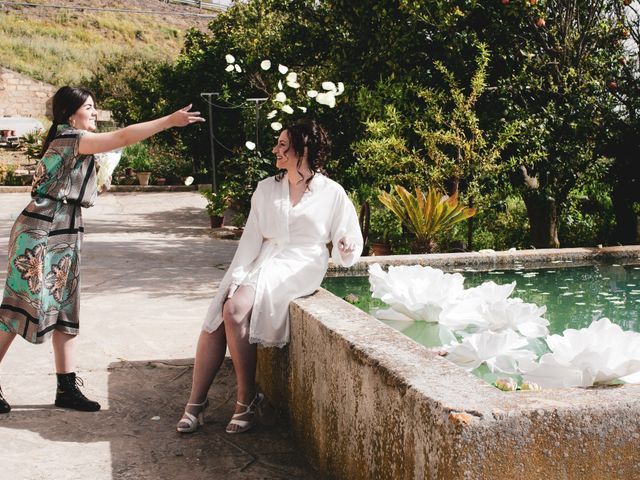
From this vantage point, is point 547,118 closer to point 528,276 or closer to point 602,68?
point 602,68

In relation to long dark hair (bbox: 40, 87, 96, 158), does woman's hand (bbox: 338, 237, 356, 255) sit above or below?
below

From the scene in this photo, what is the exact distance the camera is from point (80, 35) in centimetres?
4303

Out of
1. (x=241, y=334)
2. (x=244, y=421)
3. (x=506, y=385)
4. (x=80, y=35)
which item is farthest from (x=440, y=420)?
(x=80, y=35)

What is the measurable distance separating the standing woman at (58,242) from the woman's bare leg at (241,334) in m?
0.76

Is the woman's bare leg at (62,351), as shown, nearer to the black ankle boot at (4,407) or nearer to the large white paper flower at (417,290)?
the black ankle boot at (4,407)

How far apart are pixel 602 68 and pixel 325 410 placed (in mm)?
5959

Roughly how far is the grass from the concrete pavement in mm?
26975

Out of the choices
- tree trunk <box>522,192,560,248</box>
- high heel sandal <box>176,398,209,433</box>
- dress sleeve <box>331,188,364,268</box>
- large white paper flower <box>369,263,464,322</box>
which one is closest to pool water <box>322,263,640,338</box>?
large white paper flower <box>369,263,464,322</box>

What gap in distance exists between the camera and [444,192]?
7.29 m

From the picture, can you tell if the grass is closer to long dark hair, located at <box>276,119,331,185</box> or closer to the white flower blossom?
the white flower blossom

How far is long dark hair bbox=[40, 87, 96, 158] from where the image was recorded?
351cm

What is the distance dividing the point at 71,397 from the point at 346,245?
1409 mm

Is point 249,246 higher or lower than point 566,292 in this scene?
higher

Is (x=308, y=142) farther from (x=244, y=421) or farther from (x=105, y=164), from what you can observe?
(x=244, y=421)
